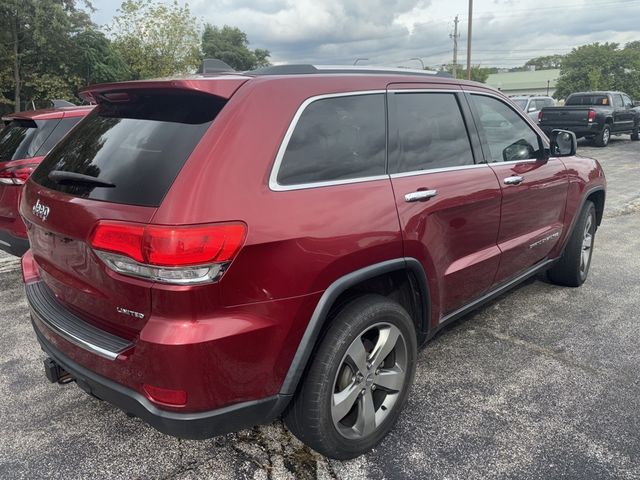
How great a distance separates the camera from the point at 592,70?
5031 cm

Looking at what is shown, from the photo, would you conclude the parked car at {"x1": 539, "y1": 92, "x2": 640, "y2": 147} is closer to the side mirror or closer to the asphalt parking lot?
the side mirror

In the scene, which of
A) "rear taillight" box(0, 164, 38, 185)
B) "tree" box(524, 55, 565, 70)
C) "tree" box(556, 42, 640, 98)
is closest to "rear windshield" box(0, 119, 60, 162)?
"rear taillight" box(0, 164, 38, 185)

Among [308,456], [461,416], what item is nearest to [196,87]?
[308,456]

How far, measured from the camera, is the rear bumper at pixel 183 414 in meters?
1.93

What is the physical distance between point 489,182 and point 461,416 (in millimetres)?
1391

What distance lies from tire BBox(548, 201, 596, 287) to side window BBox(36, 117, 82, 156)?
4732 mm

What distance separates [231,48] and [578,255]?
74.4 meters

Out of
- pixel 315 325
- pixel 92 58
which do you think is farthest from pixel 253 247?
pixel 92 58

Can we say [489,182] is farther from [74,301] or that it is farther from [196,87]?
[74,301]

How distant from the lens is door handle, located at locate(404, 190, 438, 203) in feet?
8.36

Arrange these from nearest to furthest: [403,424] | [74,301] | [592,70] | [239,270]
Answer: [239,270] → [74,301] → [403,424] → [592,70]

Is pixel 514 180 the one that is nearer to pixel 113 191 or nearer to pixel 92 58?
pixel 113 191

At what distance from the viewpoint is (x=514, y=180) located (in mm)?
3422

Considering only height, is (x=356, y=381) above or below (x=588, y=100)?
below
